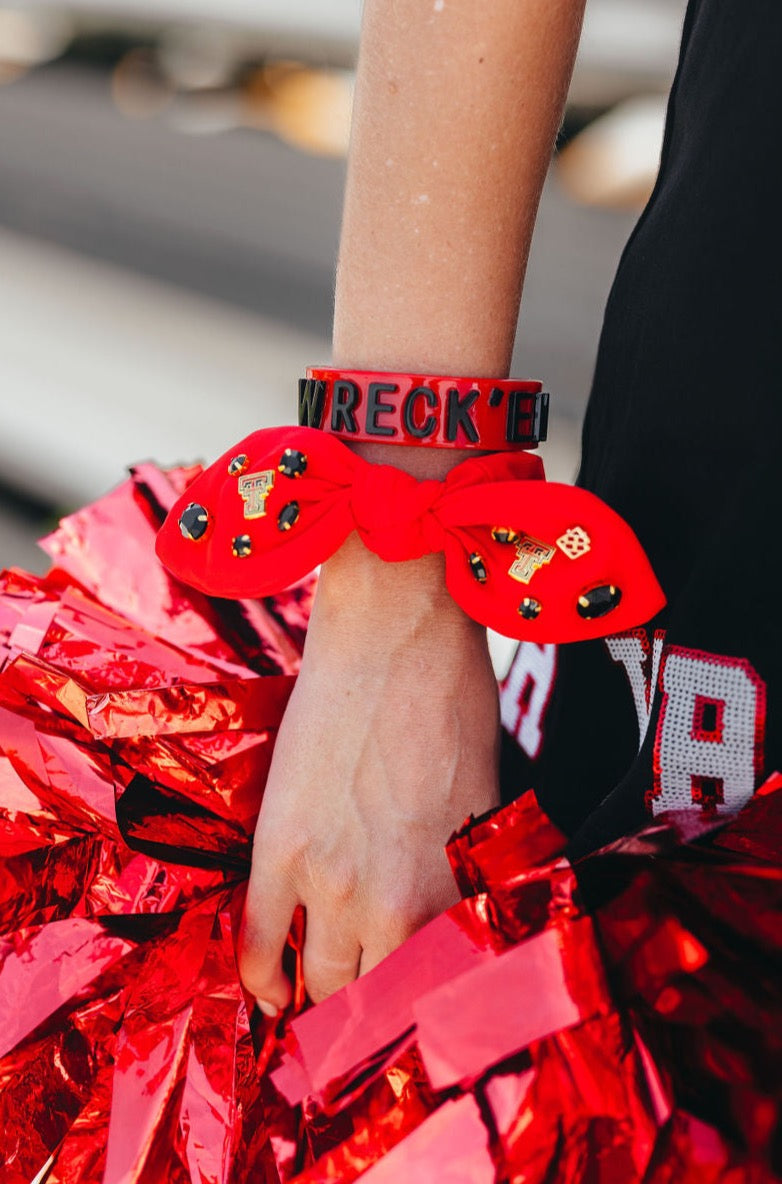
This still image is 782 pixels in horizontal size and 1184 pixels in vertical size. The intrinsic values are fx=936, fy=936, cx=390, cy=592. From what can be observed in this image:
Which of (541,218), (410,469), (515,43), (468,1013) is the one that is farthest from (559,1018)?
(541,218)

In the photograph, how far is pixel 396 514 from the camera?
0.41 m

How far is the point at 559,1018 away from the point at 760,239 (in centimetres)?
30

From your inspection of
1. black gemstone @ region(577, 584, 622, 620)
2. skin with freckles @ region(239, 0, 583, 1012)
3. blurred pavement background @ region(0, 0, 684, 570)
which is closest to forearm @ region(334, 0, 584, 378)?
skin with freckles @ region(239, 0, 583, 1012)

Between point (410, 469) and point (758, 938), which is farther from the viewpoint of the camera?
point (410, 469)

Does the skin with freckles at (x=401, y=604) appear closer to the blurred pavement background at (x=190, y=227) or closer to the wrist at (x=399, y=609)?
the wrist at (x=399, y=609)

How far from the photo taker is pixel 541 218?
148cm

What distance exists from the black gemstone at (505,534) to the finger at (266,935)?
0.19m

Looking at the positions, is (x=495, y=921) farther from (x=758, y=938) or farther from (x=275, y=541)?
(x=275, y=541)

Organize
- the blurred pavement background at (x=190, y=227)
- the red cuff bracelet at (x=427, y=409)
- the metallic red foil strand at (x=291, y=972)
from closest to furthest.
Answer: the metallic red foil strand at (x=291, y=972), the red cuff bracelet at (x=427, y=409), the blurred pavement background at (x=190, y=227)

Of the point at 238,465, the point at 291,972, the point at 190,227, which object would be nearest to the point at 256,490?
the point at 238,465

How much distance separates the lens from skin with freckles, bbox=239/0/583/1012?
409mm

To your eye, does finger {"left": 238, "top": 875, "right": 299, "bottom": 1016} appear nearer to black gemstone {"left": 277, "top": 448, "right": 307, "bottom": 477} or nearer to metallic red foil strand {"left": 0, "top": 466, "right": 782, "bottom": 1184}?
metallic red foil strand {"left": 0, "top": 466, "right": 782, "bottom": 1184}

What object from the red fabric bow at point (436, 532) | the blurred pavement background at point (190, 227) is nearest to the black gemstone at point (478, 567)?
the red fabric bow at point (436, 532)

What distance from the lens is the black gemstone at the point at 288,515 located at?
1.41ft
